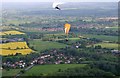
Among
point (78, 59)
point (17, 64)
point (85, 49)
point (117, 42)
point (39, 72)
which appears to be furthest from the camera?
point (117, 42)

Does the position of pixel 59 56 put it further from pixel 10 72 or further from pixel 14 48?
pixel 10 72

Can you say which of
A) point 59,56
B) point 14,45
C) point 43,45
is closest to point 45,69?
point 59,56

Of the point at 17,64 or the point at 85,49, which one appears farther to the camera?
the point at 85,49

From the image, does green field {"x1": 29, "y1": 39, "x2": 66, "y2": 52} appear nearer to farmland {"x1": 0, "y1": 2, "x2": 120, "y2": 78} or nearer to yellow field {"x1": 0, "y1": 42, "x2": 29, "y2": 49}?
farmland {"x1": 0, "y1": 2, "x2": 120, "y2": 78}

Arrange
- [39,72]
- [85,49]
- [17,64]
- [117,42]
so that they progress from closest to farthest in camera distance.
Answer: [39,72]
[17,64]
[85,49]
[117,42]

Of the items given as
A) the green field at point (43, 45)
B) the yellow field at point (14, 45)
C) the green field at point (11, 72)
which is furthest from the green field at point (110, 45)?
the green field at point (11, 72)

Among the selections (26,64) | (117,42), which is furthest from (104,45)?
(26,64)

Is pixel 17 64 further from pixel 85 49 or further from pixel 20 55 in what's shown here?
pixel 85 49

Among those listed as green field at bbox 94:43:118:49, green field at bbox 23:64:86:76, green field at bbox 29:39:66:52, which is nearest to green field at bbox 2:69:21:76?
green field at bbox 23:64:86:76
